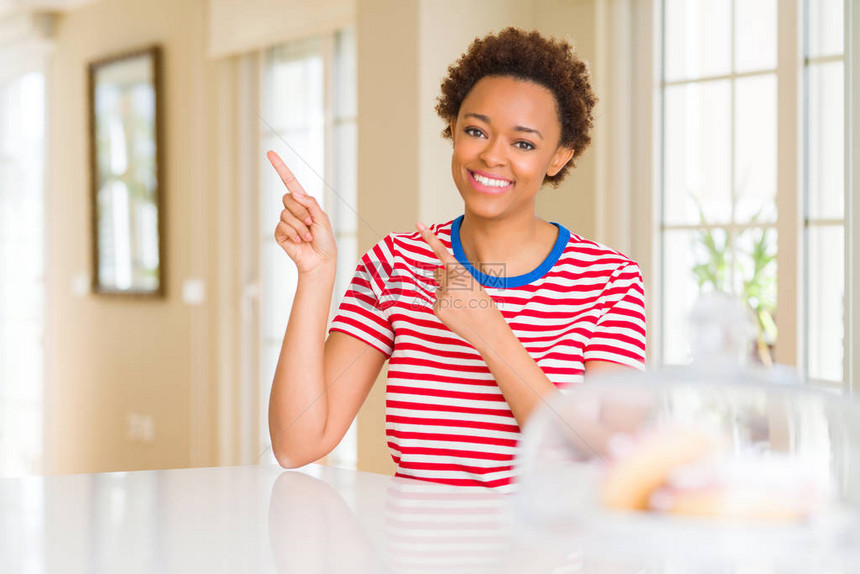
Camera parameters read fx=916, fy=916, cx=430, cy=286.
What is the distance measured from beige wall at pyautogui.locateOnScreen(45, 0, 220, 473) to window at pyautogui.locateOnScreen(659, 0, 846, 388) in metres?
2.01

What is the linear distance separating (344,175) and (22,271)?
8.35 ft

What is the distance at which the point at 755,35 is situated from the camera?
91.0 inches

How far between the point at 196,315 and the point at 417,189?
1.58m

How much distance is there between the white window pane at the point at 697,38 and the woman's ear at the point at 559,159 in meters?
1.28

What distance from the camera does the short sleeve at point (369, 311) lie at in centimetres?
126

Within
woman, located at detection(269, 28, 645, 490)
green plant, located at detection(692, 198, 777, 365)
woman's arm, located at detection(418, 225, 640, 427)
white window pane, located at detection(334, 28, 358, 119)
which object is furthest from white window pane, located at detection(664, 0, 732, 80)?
woman's arm, located at detection(418, 225, 640, 427)

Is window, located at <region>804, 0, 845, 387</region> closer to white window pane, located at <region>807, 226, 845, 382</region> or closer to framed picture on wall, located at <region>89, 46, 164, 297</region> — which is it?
white window pane, located at <region>807, 226, 845, 382</region>

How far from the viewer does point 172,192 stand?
12.7ft

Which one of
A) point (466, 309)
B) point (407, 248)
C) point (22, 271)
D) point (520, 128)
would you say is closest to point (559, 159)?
point (520, 128)

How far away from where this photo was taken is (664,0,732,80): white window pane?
239 centimetres

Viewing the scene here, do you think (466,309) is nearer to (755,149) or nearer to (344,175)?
(755,149)

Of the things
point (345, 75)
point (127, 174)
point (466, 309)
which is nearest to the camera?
point (466, 309)

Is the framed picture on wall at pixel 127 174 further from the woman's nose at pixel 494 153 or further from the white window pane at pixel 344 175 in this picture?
the woman's nose at pixel 494 153

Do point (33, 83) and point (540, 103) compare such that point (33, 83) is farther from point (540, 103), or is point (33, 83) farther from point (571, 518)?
point (571, 518)
